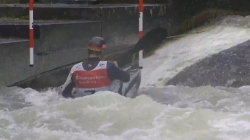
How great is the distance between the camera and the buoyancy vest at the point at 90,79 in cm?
625

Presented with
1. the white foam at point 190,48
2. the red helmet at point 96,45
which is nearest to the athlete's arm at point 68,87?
the red helmet at point 96,45

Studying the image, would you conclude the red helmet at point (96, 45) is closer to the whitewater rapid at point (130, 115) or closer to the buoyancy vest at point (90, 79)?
the buoyancy vest at point (90, 79)

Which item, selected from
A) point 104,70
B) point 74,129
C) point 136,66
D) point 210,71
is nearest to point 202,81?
point 210,71

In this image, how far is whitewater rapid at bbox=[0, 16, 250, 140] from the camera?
215 inches

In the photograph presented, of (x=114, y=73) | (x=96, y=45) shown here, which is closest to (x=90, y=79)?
(x=114, y=73)

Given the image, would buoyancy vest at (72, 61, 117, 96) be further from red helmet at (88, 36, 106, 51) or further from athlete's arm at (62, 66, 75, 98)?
red helmet at (88, 36, 106, 51)

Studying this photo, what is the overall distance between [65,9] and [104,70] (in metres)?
3.62

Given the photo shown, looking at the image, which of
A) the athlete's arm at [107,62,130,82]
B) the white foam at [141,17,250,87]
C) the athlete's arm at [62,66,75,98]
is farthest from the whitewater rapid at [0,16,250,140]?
the white foam at [141,17,250,87]

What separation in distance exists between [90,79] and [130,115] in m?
0.68

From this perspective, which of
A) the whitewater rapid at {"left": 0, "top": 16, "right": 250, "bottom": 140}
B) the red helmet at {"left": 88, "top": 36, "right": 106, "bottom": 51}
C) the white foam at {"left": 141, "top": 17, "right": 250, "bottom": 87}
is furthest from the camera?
the white foam at {"left": 141, "top": 17, "right": 250, "bottom": 87}

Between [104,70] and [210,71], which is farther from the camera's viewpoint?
[210,71]

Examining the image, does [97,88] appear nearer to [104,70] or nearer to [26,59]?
[104,70]

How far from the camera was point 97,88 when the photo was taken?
632 cm

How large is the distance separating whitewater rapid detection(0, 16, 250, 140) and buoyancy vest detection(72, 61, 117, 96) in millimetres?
152
